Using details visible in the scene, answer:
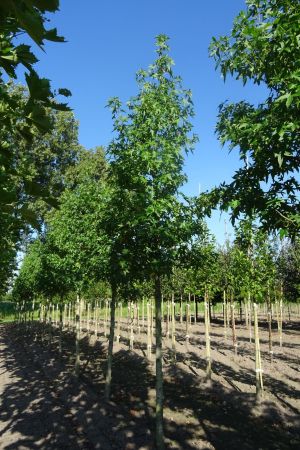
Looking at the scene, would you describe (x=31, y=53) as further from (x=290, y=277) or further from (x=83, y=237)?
(x=290, y=277)

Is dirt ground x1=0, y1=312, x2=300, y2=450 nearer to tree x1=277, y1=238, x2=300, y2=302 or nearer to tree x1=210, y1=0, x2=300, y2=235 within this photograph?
tree x1=210, y1=0, x2=300, y2=235

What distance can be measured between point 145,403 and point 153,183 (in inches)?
245

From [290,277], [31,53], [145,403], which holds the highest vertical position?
[290,277]

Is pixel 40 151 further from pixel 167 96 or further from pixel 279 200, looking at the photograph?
pixel 279 200

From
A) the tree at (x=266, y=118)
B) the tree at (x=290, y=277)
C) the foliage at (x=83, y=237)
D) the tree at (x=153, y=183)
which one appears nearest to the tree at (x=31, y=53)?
the tree at (x=266, y=118)

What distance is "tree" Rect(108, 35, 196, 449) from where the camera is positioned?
780 cm

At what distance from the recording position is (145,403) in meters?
10.6

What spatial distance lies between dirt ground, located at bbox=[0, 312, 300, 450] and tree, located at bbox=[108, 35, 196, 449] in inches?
58.8

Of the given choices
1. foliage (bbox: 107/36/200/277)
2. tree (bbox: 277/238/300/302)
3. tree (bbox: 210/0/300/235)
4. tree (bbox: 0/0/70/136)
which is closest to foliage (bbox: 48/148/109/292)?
foliage (bbox: 107/36/200/277)

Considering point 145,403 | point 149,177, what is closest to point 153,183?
Result: point 149,177

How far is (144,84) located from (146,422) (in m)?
7.76

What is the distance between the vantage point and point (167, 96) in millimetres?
8492

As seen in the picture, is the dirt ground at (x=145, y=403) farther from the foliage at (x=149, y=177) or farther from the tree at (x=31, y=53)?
the tree at (x=31, y=53)

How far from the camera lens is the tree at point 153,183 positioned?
25.6 ft
